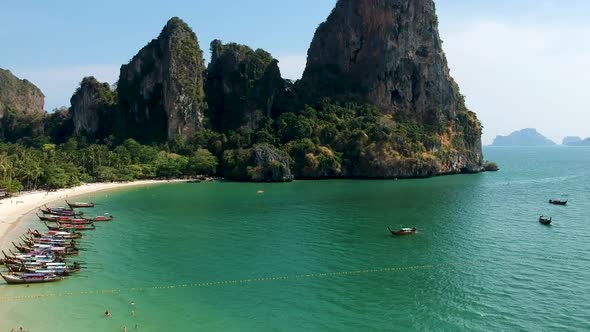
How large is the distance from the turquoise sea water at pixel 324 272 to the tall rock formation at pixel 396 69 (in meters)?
70.3

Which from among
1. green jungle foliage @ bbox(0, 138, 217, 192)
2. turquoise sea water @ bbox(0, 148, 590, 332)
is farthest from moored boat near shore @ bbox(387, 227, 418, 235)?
green jungle foliage @ bbox(0, 138, 217, 192)

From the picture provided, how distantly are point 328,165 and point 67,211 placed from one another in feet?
214

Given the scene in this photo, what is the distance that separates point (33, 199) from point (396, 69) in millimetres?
99645

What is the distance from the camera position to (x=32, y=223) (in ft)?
202

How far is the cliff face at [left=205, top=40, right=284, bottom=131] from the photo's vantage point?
139m

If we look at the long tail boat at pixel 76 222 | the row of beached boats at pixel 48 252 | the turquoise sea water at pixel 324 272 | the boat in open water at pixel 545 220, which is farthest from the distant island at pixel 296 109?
the boat in open water at pixel 545 220

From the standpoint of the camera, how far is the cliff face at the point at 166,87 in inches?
5344

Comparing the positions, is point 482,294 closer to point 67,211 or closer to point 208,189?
point 67,211

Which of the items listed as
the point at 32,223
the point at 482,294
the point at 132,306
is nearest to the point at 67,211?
the point at 32,223

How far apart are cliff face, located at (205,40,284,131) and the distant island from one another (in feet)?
0.99

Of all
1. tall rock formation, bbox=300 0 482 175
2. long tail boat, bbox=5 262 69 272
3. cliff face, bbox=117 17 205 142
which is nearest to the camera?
long tail boat, bbox=5 262 69 272

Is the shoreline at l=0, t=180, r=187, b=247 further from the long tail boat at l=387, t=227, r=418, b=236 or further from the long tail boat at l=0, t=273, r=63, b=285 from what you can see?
the long tail boat at l=387, t=227, r=418, b=236

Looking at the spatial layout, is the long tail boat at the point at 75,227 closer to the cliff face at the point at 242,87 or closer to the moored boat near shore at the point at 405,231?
the moored boat near shore at the point at 405,231

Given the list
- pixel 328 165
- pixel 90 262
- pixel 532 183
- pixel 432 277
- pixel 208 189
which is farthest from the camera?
pixel 328 165
